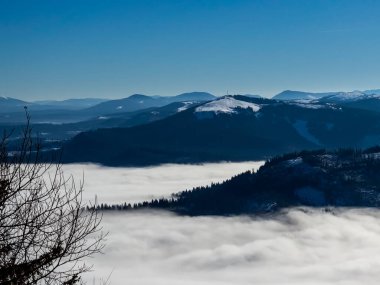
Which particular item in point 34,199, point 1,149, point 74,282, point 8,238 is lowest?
point 74,282

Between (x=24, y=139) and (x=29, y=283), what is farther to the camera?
(x=24, y=139)

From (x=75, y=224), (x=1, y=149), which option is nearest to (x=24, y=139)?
(x=1, y=149)

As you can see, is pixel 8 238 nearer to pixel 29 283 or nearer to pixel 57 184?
pixel 29 283

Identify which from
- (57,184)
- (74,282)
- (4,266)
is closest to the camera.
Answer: (4,266)

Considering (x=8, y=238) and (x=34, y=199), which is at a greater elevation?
(x=34, y=199)

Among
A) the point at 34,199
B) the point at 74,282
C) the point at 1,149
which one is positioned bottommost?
the point at 74,282

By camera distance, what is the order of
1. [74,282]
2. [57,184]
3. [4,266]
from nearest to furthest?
1. [4,266]
2. [74,282]
3. [57,184]

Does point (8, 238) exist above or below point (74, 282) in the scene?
above

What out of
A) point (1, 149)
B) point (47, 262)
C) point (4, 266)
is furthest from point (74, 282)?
point (1, 149)

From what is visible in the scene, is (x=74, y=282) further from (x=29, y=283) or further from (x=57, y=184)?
(x=57, y=184)
